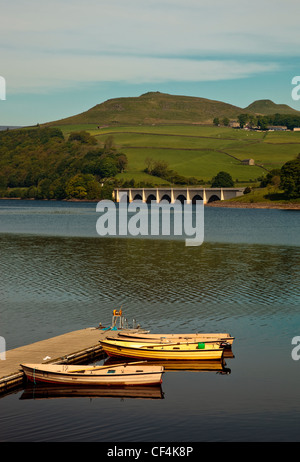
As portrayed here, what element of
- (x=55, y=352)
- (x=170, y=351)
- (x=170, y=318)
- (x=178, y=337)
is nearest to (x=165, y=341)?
(x=170, y=351)

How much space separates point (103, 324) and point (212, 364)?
13.4 metres

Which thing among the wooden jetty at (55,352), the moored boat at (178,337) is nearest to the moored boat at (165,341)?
the moored boat at (178,337)

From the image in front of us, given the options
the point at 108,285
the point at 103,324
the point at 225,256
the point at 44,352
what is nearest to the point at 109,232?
the point at 225,256

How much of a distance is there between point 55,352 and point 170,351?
812 cm

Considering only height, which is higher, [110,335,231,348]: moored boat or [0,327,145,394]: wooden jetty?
[110,335,231,348]: moored boat

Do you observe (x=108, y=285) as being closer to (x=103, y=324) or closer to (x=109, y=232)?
(x=103, y=324)

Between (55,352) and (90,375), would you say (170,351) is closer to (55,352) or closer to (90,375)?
(90,375)

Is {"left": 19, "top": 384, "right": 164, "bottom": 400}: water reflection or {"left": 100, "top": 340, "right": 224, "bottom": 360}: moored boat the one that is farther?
{"left": 100, "top": 340, "right": 224, "bottom": 360}: moored boat

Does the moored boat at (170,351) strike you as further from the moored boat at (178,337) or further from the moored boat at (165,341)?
the moored boat at (178,337)

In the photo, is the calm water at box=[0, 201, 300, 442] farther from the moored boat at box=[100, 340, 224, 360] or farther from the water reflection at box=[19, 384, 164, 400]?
the moored boat at box=[100, 340, 224, 360]

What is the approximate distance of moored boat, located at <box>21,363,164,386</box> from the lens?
126 feet

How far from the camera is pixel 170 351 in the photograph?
43.5m

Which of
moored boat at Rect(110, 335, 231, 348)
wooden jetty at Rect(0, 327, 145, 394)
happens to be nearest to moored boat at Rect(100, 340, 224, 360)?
moored boat at Rect(110, 335, 231, 348)

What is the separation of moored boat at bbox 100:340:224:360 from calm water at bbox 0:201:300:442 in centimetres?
136
